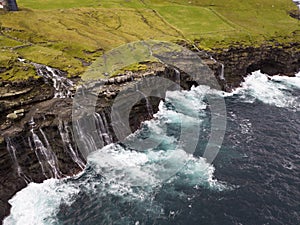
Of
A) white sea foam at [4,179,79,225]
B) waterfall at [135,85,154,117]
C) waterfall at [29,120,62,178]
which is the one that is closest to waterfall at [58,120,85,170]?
waterfall at [29,120,62,178]

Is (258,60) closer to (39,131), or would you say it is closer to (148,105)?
(148,105)

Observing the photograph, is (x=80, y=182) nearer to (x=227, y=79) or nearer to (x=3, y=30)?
(x=3, y=30)

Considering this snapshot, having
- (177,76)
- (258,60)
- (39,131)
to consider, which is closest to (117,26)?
(177,76)

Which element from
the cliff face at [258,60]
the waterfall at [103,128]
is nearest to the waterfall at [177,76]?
the cliff face at [258,60]

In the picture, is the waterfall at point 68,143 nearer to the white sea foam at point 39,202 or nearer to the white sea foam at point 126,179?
the white sea foam at point 126,179

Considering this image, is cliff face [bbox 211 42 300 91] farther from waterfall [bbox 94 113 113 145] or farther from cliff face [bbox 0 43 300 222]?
waterfall [bbox 94 113 113 145]

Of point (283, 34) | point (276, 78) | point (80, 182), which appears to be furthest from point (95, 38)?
point (283, 34)

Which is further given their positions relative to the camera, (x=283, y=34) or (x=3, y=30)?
(x=283, y=34)
